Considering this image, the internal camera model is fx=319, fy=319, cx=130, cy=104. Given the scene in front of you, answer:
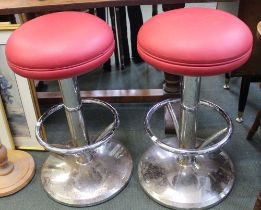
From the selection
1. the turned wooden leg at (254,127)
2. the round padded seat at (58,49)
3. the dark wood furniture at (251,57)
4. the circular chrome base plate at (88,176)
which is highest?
the round padded seat at (58,49)

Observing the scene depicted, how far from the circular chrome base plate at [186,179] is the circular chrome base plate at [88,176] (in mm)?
109

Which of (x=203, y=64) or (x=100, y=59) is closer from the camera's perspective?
(x=203, y=64)

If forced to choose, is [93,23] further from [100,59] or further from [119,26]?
[119,26]

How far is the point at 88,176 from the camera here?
150 centimetres

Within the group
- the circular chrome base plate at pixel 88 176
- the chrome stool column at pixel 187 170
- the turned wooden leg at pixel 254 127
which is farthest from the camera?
the turned wooden leg at pixel 254 127

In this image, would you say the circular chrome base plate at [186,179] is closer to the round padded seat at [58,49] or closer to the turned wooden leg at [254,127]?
the turned wooden leg at [254,127]

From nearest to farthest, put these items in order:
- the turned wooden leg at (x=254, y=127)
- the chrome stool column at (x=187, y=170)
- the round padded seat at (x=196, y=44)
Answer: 1. the round padded seat at (x=196, y=44)
2. the chrome stool column at (x=187, y=170)
3. the turned wooden leg at (x=254, y=127)

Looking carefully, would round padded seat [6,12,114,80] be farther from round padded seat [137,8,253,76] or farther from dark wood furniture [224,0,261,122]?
dark wood furniture [224,0,261,122]

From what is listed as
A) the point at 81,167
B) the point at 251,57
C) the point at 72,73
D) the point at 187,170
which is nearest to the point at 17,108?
the point at 81,167

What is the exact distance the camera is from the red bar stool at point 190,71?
0.92m

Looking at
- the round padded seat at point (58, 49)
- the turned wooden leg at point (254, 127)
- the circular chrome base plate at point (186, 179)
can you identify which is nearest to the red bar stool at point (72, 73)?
the round padded seat at point (58, 49)

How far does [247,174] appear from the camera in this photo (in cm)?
Result: 150

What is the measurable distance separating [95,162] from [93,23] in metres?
0.72

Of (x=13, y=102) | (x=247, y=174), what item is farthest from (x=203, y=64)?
(x=13, y=102)
